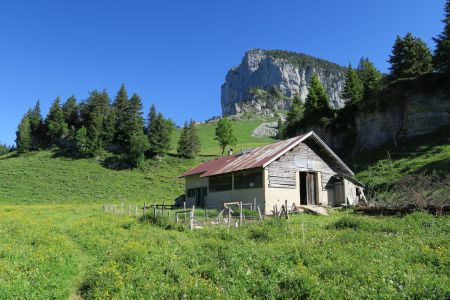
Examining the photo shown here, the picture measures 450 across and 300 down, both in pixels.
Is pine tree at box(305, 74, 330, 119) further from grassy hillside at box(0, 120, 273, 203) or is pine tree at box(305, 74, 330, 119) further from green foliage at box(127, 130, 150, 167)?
green foliage at box(127, 130, 150, 167)

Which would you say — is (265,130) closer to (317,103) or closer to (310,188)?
(317,103)

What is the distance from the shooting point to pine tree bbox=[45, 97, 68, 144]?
3861 inches

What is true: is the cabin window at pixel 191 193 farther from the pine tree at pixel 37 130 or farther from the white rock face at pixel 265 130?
the white rock face at pixel 265 130

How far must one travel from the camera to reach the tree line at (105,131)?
287 feet

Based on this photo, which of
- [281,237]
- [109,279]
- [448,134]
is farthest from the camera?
[448,134]

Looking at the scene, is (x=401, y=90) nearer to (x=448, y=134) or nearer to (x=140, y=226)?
(x=448, y=134)

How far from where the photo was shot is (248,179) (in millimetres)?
30172

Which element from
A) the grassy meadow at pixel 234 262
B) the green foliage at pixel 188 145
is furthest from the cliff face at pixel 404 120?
the green foliage at pixel 188 145

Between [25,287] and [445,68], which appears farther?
[445,68]

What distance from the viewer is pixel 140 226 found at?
21.2m

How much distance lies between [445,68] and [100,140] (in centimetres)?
7028

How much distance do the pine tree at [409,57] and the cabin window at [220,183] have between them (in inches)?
1326

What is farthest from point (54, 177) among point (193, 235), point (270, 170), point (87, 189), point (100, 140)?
point (193, 235)

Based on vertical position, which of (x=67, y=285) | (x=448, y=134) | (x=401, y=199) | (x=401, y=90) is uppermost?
(x=401, y=90)
